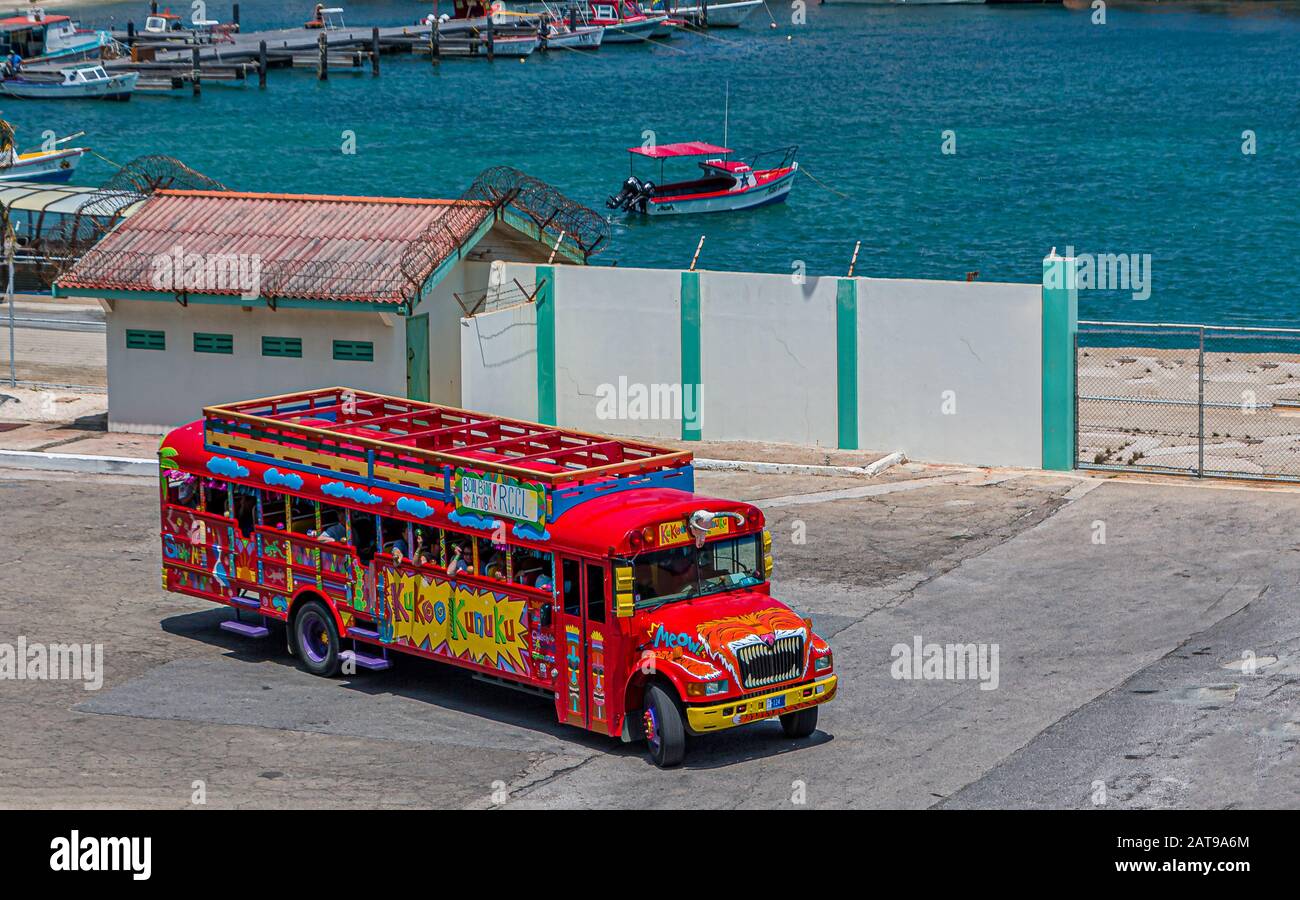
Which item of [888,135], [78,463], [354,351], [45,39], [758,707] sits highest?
[45,39]

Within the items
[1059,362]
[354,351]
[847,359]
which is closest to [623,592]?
[1059,362]

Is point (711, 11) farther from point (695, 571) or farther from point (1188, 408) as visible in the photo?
point (695, 571)

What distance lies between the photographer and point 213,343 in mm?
30531

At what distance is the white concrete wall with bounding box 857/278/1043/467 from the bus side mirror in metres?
13.2

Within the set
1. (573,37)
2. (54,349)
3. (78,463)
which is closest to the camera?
(78,463)

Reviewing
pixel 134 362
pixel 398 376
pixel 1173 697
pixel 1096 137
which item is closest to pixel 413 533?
pixel 1173 697

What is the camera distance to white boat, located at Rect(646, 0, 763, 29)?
14725 cm

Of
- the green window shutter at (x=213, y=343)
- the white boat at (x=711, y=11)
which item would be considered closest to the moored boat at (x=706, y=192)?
the green window shutter at (x=213, y=343)

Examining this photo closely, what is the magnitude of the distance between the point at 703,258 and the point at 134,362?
40.8 m

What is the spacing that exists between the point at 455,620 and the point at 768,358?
43.5 ft

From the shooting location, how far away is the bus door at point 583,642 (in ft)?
51.2

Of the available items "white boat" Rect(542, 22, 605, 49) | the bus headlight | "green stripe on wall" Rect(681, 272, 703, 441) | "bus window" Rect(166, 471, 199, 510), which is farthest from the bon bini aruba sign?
"white boat" Rect(542, 22, 605, 49)

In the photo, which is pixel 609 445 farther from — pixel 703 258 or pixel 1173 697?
pixel 703 258

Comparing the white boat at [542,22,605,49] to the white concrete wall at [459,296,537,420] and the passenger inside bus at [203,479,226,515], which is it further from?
the passenger inside bus at [203,479,226,515]
